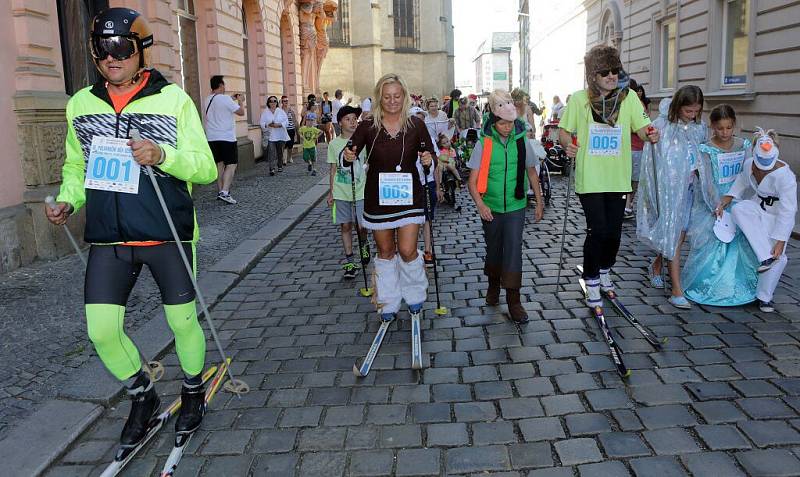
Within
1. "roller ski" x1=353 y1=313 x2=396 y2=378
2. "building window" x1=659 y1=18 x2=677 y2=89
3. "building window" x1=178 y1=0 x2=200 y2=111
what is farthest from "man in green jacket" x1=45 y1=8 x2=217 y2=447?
"building window" x1=659 y1=18 x2=677 y2=89

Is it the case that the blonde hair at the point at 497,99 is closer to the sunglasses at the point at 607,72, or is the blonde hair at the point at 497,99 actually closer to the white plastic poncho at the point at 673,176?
the sunglasses at the point at 607,72

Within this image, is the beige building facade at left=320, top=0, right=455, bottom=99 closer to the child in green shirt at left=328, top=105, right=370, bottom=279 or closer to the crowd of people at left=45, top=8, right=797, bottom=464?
the child in green shirt at left=328, top=105, right=370, bottom=279

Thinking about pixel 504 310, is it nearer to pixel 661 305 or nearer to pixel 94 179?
pixel 661 305

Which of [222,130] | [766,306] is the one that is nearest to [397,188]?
[766,306]

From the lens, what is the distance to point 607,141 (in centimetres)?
508

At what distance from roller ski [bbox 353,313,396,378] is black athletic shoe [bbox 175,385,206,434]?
1039 millimetres

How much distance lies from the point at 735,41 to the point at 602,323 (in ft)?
40.7

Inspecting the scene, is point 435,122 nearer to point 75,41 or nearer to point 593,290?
point 75,41

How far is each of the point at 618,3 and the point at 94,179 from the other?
77.6 feet

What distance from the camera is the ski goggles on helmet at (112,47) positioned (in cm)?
315

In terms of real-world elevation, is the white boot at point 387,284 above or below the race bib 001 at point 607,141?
below

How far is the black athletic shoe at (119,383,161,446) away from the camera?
3.46 metres

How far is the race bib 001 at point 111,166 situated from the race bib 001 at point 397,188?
195 cm

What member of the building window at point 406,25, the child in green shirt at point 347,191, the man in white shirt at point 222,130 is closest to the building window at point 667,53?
the man in white shirt at point 222,130
